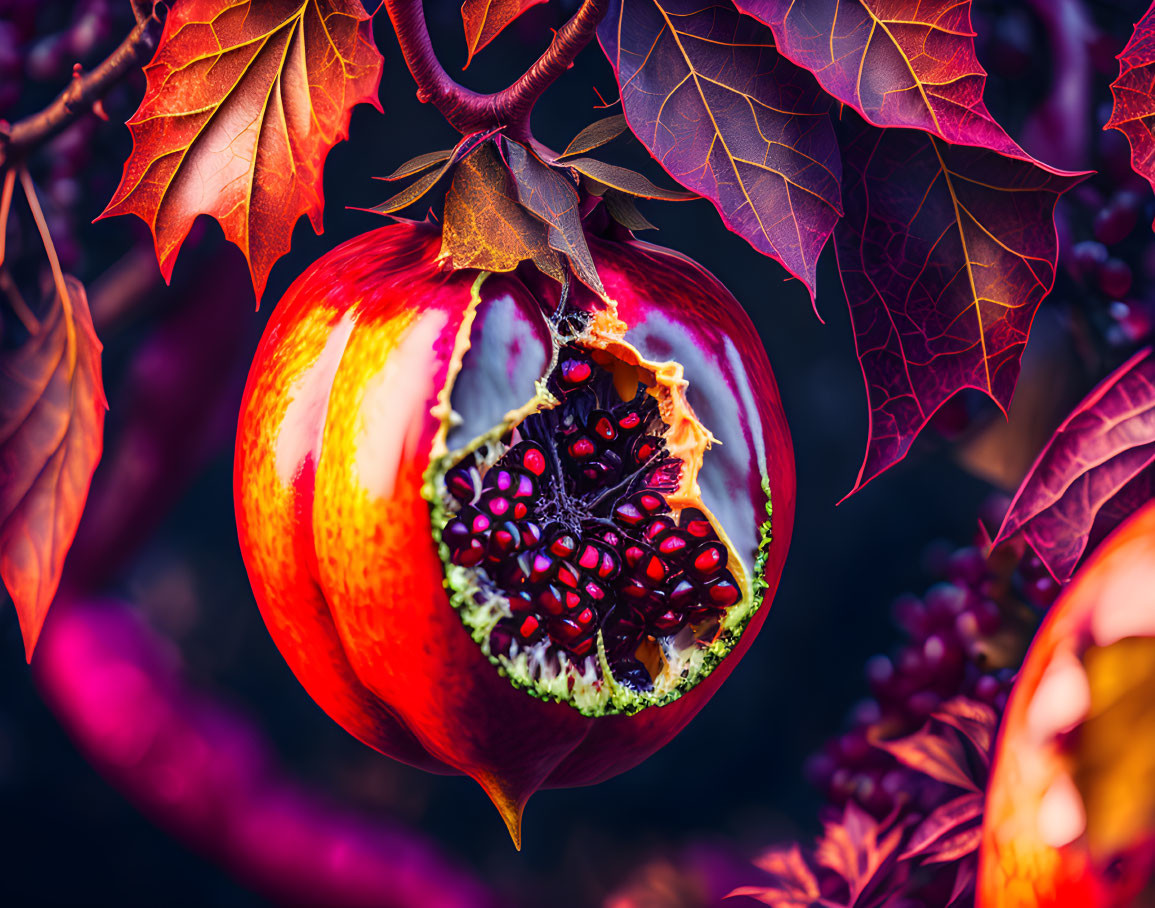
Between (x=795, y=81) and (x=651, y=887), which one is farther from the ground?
(x=795, y=81)

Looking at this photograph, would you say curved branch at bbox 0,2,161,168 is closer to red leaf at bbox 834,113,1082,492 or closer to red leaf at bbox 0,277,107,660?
red leaf at bbox 0,277,107,660

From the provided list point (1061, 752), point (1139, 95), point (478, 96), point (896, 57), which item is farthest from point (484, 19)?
point (1061, 752)

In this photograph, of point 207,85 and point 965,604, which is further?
point 965,604

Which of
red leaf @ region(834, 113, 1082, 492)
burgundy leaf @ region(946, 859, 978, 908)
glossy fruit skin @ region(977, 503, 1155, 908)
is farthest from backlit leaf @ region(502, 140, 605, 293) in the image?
burgundy leaf @ region(946, 859, 978, 908)

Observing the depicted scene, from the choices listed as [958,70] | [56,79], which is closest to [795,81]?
[958,70]

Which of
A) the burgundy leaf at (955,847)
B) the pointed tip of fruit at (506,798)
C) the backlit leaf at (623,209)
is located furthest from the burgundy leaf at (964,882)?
the backlit leaf at (623,209)

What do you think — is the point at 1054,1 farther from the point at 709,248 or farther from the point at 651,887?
the point at 651,887
